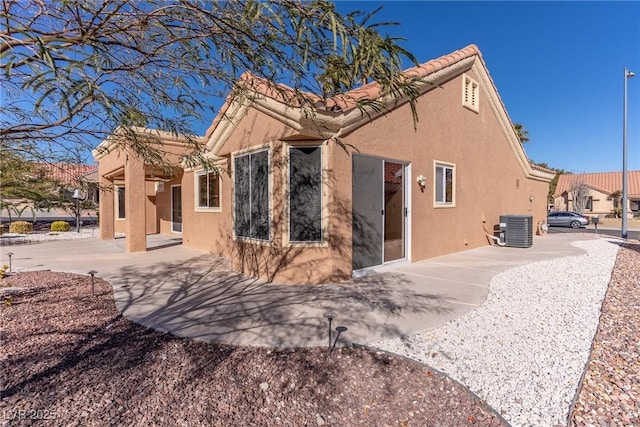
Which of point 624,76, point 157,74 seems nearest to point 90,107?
point 157,74

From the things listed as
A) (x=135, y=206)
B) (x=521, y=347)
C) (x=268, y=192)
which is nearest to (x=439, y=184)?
(x=268, y=192)

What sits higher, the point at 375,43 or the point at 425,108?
the point at 425,108

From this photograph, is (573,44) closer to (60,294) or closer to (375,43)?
(375,43)

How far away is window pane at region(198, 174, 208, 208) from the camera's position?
11930mm

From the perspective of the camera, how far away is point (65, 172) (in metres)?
3.75

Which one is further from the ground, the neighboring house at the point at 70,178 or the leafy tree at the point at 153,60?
the leafy tree at the point at 153,60

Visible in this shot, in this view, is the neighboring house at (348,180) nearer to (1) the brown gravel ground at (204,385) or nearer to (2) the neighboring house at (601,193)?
(1) the brown gravel ground at (204,385)

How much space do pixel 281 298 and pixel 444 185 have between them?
23.3 feet

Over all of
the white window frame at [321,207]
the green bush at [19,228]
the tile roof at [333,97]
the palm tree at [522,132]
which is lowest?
the green bush at [19,228]

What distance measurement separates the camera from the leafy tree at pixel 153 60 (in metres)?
2.40

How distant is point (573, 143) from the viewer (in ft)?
91.7

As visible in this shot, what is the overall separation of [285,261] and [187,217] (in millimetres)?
7951

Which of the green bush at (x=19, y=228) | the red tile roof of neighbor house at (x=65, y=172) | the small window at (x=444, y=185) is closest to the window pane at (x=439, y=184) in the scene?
the small window at (x=444, y=185)

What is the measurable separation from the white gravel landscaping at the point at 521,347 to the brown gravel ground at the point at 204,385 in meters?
0.32
